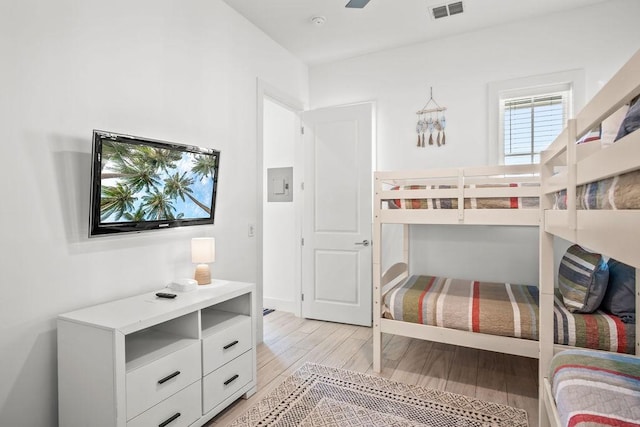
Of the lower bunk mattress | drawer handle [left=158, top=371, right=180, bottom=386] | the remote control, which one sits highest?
the remote control

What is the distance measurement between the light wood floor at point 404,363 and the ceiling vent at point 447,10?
2.79m

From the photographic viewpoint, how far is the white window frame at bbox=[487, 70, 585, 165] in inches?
116

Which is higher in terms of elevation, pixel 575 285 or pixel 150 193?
pixel 150 193

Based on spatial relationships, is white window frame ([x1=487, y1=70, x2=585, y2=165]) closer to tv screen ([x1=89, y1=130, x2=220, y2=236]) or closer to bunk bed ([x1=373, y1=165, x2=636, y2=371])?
bunk bed ([x1=373, y1=165, x2=636, y2=371])

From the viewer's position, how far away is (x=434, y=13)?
9.77 ft

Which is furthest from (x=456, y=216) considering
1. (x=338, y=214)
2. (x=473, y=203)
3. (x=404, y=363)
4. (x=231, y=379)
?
(x=231, y=379)

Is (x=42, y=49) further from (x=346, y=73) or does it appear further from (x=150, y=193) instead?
(x=346, y=73)

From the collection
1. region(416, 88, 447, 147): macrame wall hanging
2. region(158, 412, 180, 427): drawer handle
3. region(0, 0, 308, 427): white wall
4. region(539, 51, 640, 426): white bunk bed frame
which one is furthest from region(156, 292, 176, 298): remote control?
region(416, 88, 447, 147): macrame wall hanging

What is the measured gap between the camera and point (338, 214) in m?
3.73

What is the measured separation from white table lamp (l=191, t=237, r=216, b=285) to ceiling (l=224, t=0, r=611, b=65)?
1.88 metres

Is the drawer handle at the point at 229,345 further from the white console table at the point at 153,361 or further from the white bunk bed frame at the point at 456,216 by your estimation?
the white bunk bed frame at the point at 456,216

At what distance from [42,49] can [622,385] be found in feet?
9.13

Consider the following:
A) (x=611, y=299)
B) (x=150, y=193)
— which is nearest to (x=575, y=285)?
(x=611, y=299)

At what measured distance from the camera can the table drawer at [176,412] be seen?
5.37 ft
